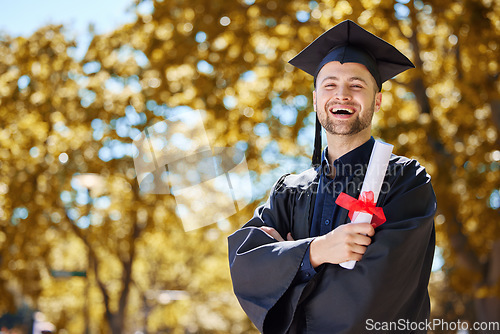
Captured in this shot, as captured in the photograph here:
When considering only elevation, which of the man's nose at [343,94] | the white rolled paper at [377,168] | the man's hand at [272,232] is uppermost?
the man's nose at [343,94]

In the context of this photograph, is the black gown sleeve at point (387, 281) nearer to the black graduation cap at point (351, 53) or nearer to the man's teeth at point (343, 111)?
the man's teeth at point (343, 111)

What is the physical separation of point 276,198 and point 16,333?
1779cm

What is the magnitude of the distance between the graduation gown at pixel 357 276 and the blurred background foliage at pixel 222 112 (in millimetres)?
3766

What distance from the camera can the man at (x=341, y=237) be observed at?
1.94 metres

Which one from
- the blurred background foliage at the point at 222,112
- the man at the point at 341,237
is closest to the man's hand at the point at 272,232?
the man at the point at 341,237

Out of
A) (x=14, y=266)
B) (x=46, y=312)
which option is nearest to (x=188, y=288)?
(x=46, y=312)

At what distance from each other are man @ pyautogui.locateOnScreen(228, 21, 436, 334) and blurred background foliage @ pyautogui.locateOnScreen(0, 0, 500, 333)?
133 inches

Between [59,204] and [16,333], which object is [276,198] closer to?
[59,204]

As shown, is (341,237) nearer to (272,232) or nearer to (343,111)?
(272,232)

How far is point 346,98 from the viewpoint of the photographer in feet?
7.30

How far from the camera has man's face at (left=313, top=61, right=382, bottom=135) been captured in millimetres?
2242

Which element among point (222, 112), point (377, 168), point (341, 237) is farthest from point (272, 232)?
point (222, 112)

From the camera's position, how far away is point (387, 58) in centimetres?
253

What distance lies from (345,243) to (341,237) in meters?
0.02
